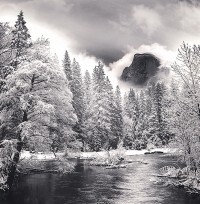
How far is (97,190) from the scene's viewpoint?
2484 centimetres

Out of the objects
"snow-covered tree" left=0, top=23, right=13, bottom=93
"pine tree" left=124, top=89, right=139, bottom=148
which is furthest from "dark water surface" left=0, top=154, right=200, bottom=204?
"pine tree" left=124, top=89, right=139, bottom=148

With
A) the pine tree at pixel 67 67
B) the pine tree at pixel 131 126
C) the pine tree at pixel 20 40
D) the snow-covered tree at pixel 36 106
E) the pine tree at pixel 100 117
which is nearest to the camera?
the snow-covered tree at pixel 36 106

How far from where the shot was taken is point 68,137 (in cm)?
2191

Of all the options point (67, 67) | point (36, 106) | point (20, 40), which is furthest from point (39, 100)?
point (67, 67)

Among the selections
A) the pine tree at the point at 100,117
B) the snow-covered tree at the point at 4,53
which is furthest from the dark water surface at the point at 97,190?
the pine tree at the point at 100,117

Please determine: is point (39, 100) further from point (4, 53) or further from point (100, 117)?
point (100, 117)

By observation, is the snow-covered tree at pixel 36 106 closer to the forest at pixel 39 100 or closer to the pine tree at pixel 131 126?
the forest at pixel 39 100

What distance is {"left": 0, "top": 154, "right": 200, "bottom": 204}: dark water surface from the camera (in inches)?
833

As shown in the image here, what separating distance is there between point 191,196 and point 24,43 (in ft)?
55.4

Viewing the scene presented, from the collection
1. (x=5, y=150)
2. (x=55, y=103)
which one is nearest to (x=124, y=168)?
(x=55, y=103)

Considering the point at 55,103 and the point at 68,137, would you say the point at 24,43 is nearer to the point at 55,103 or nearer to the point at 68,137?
the point at 55,103

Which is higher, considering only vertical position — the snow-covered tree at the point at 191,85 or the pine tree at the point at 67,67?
the pine tree at the point at 67,67

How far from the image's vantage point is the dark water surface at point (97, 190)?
2115cm

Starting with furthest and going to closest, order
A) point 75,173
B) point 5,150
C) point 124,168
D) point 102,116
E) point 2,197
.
A: point 102,116
point 124,168
point 75,173
point 2,197
point 5,150
